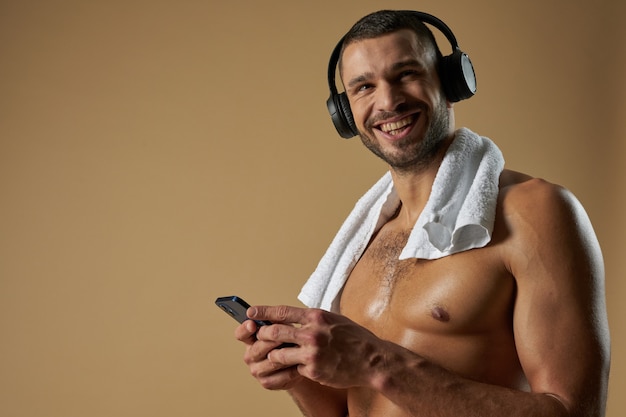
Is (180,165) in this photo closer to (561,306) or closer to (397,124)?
(397,124)

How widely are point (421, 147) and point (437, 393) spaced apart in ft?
1.68

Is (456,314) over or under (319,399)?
over

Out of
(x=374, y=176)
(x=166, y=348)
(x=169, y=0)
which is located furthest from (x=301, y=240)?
(x=169, y=0)

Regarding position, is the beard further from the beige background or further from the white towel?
the beige background

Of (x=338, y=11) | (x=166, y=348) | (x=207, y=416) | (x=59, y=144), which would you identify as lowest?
(x=207, y=416)

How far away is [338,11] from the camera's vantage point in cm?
247

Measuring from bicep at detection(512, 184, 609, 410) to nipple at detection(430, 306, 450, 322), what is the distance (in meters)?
0.12

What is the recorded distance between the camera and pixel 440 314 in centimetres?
129

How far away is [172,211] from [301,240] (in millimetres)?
417

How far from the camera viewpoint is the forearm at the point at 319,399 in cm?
154

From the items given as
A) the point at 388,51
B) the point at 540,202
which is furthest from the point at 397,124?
the point at 540,202

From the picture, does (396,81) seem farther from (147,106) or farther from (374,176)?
(147,106)

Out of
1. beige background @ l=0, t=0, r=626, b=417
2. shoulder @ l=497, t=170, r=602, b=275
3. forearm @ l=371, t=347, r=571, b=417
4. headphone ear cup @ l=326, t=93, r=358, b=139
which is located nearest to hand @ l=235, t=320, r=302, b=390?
forearm @ l=371, t=347, r=571, b=417

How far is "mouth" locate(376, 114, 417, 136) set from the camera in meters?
1.45
